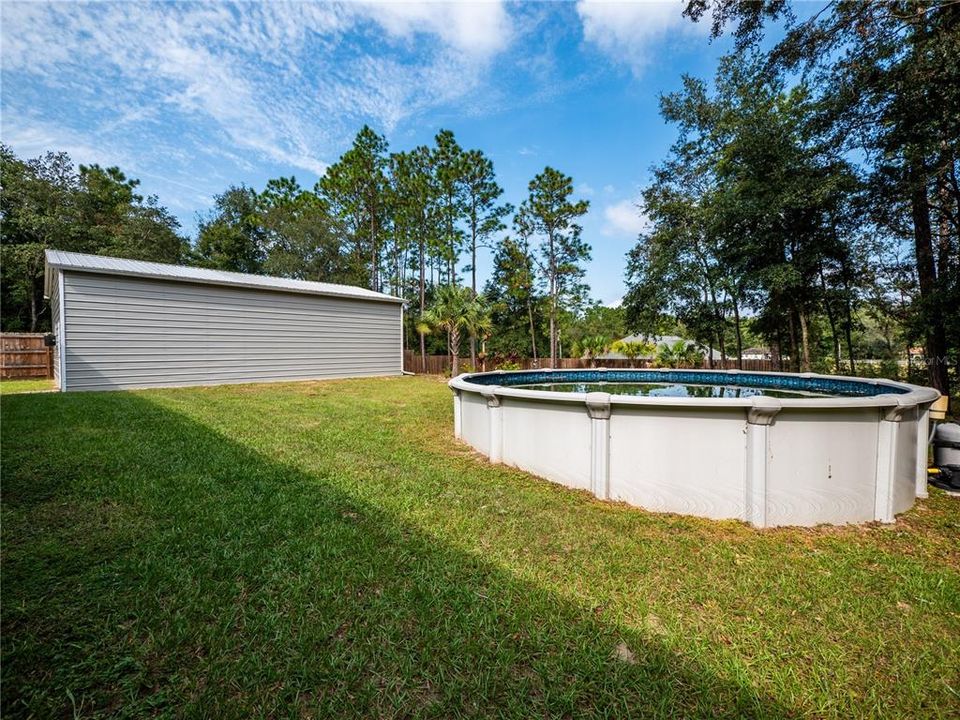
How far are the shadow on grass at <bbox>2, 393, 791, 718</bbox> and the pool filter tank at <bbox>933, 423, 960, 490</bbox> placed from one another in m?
3.94

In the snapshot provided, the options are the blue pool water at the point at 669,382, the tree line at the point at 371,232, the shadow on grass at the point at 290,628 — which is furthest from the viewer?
the tree line at the point at 371,232

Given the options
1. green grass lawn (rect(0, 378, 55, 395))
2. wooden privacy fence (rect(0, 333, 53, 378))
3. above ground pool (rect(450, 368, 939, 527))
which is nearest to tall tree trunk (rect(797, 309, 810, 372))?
above ground pool (rect(450, 368, 939, 527))

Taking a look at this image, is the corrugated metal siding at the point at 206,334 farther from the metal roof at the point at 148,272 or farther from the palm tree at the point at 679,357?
the palm tree at the point at 679,357

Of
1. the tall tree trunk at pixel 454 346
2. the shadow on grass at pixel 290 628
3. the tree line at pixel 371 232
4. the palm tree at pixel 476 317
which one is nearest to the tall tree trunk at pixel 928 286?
the shadow on grass at pixel 290 628

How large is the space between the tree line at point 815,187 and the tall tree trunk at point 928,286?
0.12 feet

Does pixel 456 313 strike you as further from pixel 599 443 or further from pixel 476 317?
pixel 599 443

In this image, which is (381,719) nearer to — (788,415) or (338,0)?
(788,415)

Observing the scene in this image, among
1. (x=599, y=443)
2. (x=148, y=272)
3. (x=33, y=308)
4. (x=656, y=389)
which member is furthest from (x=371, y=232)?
(x=599, y=443)

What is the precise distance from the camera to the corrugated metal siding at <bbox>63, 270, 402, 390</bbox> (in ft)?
29.9

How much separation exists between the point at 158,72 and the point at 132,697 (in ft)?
36.1

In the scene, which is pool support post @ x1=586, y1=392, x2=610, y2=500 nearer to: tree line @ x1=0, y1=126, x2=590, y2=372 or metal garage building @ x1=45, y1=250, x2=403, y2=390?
metal garage building @ x1=45, y1=250, x2=403, y2=390

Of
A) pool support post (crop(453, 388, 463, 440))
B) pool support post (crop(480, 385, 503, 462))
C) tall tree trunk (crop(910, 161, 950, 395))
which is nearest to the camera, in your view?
pool support post (crop(480, 385, 503, 462))

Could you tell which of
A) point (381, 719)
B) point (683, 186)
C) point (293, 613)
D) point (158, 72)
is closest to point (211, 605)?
point (293, 613)

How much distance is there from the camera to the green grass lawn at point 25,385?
383 inches
